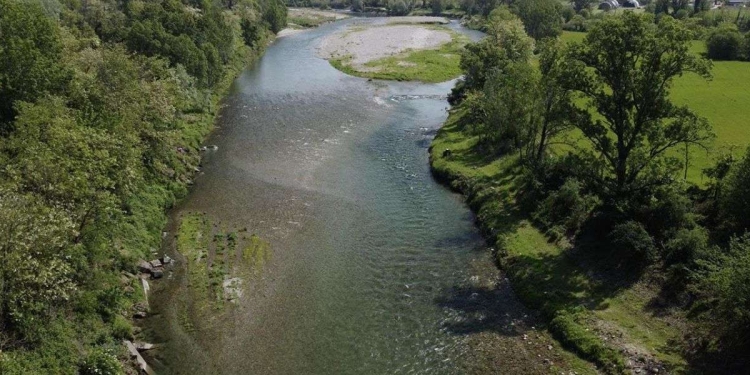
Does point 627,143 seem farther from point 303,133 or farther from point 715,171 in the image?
point 303,133

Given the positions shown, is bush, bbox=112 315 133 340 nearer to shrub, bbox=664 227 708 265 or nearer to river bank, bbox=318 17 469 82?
shrub, bbox=664 227 708 265

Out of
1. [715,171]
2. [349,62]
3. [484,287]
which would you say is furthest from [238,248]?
[349,62]

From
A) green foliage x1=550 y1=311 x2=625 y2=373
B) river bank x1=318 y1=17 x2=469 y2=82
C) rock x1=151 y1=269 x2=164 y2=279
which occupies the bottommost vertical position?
rock x1=151 y1=269 x2=164 y2=279

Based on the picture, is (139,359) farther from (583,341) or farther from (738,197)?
(738,197)

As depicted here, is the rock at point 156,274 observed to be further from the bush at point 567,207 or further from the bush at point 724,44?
the bush at point 724,44

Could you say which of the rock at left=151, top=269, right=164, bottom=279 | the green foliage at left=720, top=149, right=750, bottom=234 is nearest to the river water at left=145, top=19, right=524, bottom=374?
the rock at left=151, top=269, right=164, bottom=279

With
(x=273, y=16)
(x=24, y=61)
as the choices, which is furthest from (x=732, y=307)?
(x=273, y=16)
